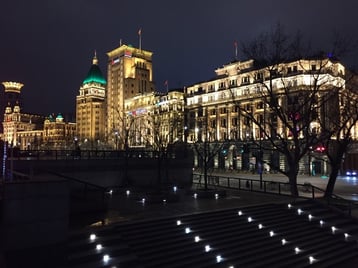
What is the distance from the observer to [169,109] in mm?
97375

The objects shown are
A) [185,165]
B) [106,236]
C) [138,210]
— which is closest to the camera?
[106,236]

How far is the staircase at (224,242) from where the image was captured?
1091 cm

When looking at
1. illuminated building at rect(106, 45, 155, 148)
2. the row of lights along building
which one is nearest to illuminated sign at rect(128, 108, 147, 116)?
the row of lights along building

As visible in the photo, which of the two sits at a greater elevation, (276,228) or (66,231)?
(66,231)

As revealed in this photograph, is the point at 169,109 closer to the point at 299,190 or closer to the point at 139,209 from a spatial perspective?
the point at 299,190

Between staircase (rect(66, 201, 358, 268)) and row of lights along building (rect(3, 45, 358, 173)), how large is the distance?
39.3 ft

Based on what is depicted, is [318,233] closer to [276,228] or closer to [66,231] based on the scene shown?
[276,228]

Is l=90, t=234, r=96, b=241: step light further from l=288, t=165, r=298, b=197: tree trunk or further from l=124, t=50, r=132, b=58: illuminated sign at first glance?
l=124, t=50, r=132, b=58: illuminated sign

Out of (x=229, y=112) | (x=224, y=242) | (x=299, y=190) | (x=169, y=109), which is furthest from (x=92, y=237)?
(x=169, y=109)

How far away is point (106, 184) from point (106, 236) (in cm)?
1534

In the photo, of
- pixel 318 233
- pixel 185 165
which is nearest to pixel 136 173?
pixel 185 165

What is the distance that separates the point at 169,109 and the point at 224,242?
281ft

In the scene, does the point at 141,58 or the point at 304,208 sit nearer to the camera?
the point at 304,208

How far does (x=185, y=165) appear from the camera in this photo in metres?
31.8
